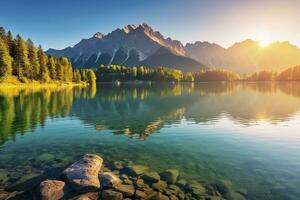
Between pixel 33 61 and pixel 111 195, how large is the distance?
141m

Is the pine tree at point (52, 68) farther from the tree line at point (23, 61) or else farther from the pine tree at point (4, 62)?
the pine tree at point (4, 62)

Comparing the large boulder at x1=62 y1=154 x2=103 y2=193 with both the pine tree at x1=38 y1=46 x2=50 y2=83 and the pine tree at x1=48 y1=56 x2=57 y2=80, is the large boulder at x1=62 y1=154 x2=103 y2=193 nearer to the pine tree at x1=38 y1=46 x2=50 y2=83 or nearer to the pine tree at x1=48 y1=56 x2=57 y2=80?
the pine tree at x1=38 y1=46 x2=50 y2=83

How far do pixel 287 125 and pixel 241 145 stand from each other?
1666 cm

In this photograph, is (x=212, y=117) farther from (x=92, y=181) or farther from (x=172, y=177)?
(x=92, y=181)

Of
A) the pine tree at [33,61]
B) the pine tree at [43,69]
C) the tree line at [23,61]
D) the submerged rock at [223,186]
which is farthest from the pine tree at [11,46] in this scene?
the submerged rock at [223,186]

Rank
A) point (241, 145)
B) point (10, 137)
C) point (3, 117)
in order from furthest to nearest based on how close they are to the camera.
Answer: point (3, 117) → point (10, 137) → point (241, 145)

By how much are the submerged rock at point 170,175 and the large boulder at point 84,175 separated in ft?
16.7

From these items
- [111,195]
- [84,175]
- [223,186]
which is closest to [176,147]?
[223,186]

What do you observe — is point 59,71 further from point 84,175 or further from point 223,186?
point 223,186

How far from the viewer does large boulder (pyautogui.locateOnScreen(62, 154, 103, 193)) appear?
15.4 meters

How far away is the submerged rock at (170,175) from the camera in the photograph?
56.6 feet

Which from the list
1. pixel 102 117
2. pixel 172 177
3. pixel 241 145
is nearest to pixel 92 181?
pixel 172 177

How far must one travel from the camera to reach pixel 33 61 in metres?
136

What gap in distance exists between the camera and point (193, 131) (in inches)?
1334
